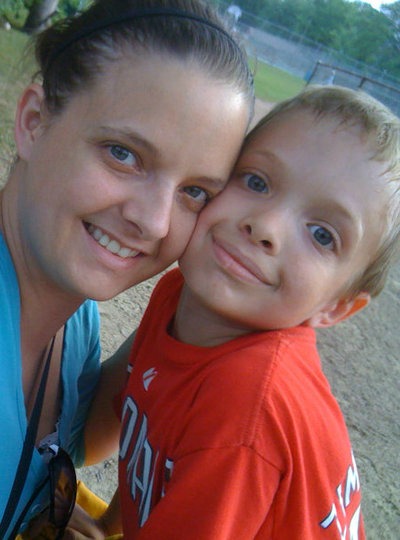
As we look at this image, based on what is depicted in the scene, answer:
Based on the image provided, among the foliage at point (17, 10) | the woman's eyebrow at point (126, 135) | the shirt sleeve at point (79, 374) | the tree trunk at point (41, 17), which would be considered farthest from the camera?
the foliage at point (17, 10)

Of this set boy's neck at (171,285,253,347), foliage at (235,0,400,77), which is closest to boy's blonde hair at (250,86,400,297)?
boy's neck at (171,285,253,347)

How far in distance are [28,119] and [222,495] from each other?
103 centimetres

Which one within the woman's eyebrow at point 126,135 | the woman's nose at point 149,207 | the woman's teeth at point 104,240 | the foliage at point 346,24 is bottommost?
the foliage at point 346,24

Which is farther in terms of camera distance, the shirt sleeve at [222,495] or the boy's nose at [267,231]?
the boy's nose at [267,231]

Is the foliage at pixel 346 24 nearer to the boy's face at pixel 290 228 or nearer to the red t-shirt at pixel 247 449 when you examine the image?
the boy's face at pixel 290 228

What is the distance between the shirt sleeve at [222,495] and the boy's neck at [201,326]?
0.36 metres

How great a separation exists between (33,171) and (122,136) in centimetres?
25

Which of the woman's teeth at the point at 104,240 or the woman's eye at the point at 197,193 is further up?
the woman's eye at the point at 197,193

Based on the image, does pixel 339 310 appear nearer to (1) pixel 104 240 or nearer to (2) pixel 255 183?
(2) pixel 255 183

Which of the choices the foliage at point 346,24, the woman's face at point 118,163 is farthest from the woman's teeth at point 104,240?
the foliage at point 346,24

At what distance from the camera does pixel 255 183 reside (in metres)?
1.47

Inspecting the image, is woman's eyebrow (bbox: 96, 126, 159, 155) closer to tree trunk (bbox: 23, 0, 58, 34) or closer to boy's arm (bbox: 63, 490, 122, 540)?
tree trunk (bbox: 23, 0, 58, 34)

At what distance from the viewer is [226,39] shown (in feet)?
4.70

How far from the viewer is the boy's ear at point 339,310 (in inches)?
62.3
